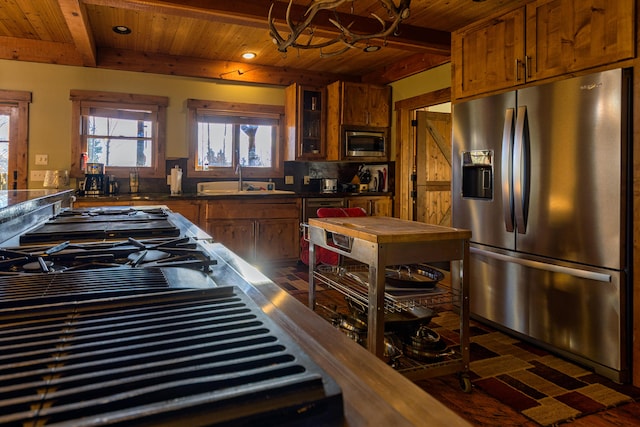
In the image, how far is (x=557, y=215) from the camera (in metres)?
2.51

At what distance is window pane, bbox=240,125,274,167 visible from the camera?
216 inches

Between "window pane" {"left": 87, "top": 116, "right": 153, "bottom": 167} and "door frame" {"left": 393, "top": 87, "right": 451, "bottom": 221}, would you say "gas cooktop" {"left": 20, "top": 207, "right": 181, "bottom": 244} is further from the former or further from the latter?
"door frame" {"left": 393, "top": 87, "right": 451, "bottom": 221}

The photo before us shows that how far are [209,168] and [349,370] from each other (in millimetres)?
5036

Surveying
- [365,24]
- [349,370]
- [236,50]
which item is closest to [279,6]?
[365,24]

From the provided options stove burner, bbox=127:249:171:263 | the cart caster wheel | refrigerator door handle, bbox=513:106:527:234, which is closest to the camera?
stove burner, bbox=127:249:171:263

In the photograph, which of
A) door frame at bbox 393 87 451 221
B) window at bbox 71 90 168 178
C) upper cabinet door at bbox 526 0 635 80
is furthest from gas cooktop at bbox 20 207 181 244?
door frame at bbox 393 87 451 221

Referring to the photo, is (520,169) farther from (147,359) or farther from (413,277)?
(147,359)

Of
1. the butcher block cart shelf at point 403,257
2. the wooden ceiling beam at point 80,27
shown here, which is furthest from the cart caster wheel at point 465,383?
the wooden ceiling beam at point 80,27

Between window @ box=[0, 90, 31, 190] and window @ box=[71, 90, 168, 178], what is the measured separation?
456 mm

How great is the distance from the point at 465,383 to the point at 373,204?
11.0 feet

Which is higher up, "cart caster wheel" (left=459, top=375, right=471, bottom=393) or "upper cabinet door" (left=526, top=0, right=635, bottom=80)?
"upper cabinet door" (left=526, top=0, right=635, bottom=80)

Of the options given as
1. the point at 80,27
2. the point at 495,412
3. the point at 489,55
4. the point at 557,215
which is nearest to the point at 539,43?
the point at 489,55

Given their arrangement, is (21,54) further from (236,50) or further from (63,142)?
(236,50)

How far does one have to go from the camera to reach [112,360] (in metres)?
0.44
